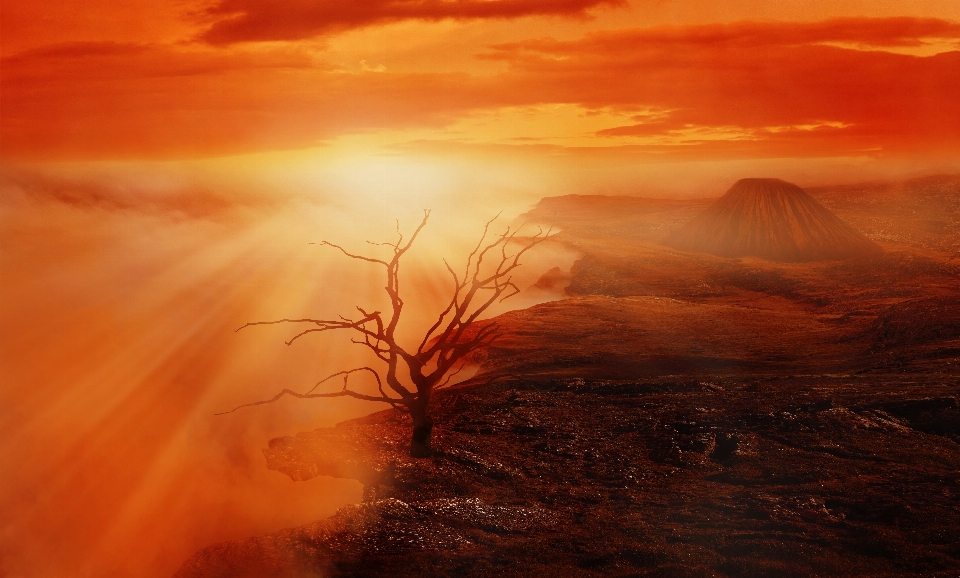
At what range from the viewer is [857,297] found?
30.2 m

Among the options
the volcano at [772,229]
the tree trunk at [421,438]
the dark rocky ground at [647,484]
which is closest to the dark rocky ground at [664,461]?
the dark rocky ground at [647,484]

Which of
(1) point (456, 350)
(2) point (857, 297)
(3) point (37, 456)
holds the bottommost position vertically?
(2) point (857, 297)

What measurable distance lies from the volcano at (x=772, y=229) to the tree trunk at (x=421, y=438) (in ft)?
115

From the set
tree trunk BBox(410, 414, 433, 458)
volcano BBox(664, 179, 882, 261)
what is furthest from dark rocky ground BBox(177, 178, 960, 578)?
volcano BBox(664, 179, 882, 261)

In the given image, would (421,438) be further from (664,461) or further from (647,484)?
(664,461)

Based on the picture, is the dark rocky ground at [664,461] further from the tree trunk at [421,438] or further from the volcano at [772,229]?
the volcano at [772,229]

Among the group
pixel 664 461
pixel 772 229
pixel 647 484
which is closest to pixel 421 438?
pixel 647 484

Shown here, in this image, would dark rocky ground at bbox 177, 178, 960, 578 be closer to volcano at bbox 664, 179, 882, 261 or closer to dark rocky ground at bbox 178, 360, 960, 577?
dark rocky ground at bbox 178, 360, 960, 577

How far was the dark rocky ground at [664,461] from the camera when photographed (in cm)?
946

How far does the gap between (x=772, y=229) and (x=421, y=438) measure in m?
37.2

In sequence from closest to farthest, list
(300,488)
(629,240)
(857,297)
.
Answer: (300,488), (857,297), (629,240)

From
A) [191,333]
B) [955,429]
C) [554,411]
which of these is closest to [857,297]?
[955,429]

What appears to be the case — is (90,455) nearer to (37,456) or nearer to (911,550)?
(37,456)

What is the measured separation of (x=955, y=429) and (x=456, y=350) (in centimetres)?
936
